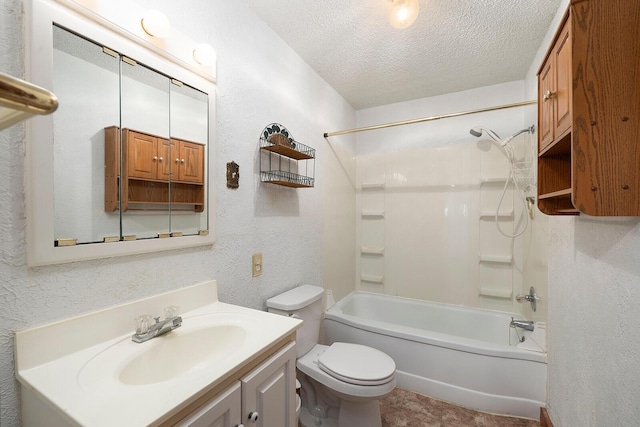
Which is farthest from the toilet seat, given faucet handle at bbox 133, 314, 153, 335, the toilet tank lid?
faucet handle at bbox 133, 314, 153, 335

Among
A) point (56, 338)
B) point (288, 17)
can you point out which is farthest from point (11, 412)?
point (288, 17)

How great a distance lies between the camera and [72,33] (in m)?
0.86

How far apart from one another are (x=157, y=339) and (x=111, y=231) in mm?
416

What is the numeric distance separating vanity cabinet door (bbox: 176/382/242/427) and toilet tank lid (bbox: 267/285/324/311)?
0.75 meters

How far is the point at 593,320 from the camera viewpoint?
1.07 m

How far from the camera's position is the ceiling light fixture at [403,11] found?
4.27ft

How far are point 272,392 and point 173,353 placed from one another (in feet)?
1.30

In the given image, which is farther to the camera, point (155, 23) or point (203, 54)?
point (203, 54)

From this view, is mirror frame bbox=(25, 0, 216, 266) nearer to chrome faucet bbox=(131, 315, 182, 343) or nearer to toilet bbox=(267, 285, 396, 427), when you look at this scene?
chrome faucet bbox=(131, 315, 182, 343)

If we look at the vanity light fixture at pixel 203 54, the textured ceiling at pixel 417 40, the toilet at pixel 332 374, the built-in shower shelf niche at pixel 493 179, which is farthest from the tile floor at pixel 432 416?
the textured ceiling at pixel 417 40

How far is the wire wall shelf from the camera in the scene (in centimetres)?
166

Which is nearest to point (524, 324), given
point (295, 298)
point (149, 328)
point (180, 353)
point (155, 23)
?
point (295, 298)

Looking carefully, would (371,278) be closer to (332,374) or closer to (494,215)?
(494,215)

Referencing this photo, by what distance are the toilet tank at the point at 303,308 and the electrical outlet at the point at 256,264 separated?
7.3 inches
